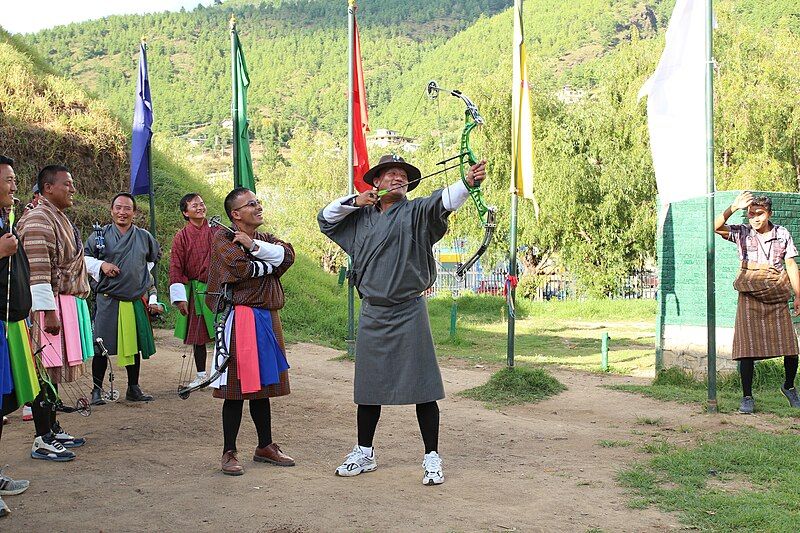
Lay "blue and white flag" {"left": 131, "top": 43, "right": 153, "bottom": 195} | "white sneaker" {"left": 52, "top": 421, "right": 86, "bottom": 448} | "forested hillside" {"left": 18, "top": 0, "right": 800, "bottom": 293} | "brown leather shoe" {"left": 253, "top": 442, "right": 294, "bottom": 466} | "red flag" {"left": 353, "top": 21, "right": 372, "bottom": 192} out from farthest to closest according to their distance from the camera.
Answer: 1. "forested hillside" {"left": 18, "top": 0, "right": 800, "bottom": 293}
2. "blue and white flag" {"left": 131, "top": 43, "right": 153, "bottom": 195}
3. "red flag" {"left": 353, "top": 21, "right": 372, "bottom": 192}
4. "white sneaker" {"left": 52, "top": 421, "right": 86, "bottom": 448}
5. "brown leather shoe" {"left": 253, "top": 442, "right": 294, "bottom": 466}

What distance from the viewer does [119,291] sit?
7098mm

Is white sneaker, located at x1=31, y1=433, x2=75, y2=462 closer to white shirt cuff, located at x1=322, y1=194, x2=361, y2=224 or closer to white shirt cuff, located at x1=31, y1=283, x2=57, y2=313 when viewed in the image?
white shirt cuff, located at x1=31, y1=283, x2=57, y2=313

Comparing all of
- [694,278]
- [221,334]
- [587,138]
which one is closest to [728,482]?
[221,334]

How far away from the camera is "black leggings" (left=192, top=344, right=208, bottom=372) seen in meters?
7.71

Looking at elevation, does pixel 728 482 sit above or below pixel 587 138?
below

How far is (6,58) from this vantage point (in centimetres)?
1591

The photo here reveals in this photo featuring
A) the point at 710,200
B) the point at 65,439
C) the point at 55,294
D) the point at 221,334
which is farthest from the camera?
the point at 710,200

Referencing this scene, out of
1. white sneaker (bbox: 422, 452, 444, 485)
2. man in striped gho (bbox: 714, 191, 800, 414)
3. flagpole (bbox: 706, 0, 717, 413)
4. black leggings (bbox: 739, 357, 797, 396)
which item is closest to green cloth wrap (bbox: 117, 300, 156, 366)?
white sneaker (bbox: 422, 452, 444, 485)

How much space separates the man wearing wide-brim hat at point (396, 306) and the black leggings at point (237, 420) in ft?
1.89

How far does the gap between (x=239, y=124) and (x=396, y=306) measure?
6755 millimetres

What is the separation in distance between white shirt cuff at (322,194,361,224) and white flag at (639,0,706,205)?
10.7ft

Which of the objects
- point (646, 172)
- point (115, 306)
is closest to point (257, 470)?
point (115, 306)

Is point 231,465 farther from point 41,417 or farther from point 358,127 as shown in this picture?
point 358,127

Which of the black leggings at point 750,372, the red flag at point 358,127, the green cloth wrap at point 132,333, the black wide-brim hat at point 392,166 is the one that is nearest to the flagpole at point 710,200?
the black leggings at point 750,372
